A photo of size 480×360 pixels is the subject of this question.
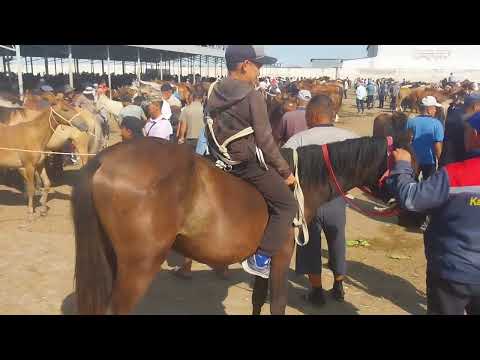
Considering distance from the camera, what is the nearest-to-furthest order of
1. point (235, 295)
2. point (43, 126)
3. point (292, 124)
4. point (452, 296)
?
point (452, 296) < point (235, 295) < point (292, 124) < point (43, 126)

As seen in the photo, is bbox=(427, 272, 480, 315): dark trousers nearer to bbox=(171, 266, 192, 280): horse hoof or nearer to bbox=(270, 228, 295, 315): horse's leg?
bbox=(270, 228, 295, 315): horse's leg

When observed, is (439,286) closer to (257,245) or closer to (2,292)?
(257,245)

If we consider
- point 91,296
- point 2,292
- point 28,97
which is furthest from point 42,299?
point 28,97

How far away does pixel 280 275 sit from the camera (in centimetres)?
370

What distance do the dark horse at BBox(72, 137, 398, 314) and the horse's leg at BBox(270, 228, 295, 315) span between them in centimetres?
27

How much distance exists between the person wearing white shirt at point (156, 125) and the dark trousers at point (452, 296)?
4.97m

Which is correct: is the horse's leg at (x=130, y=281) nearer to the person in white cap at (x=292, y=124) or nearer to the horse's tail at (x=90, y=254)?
the horse's tail at (x=90, y=254)

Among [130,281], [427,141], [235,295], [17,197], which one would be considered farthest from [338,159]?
[17,197]

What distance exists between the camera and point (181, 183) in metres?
3.13

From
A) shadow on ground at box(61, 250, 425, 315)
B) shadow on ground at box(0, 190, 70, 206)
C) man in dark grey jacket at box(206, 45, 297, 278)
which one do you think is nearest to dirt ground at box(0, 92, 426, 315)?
shadow on ground at box(61, 250, 425, 315)

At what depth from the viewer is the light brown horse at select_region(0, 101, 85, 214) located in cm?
734

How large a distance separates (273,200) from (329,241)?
166cm

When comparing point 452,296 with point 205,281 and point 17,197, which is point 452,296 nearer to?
point 205,281

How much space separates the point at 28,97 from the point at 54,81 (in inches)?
648
